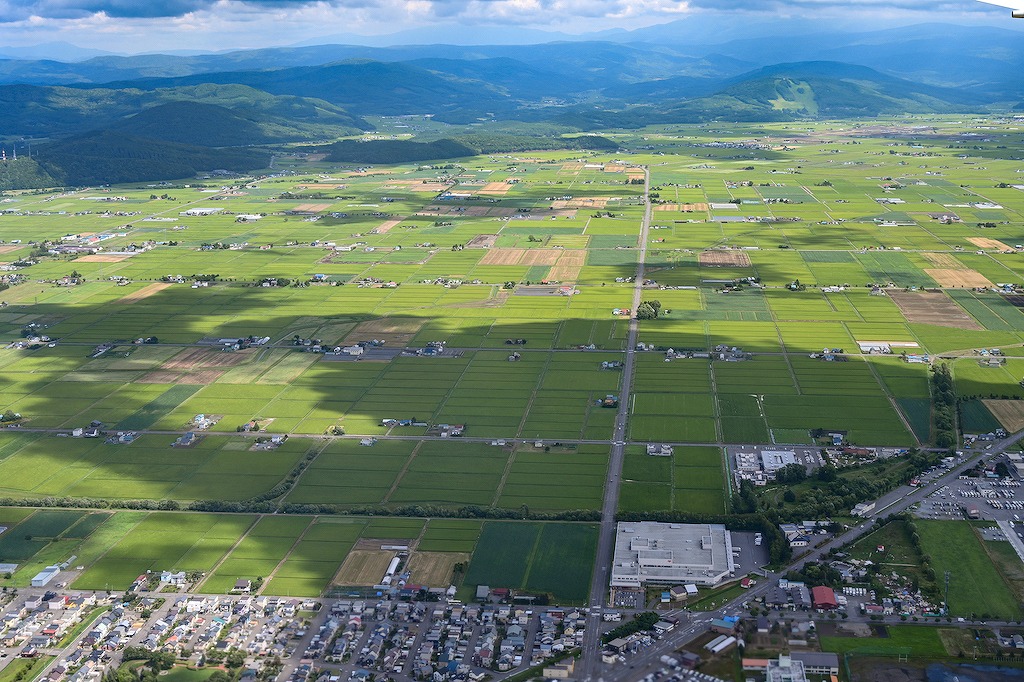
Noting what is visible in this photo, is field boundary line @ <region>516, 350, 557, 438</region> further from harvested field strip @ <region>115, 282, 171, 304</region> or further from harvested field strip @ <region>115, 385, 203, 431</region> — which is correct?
harvested field strip @ <region>115, 282, 171, 304</region>

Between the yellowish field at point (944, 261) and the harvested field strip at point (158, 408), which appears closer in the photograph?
the harvested field strip at point (158, 408)

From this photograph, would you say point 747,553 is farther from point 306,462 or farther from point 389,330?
point 389,330

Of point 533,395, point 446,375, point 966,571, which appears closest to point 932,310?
point 533,395

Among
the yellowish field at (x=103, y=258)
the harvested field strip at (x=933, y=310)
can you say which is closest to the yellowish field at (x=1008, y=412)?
the harvested field strip at (x=933, y=310)

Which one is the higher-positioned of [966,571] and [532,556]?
[966,571]

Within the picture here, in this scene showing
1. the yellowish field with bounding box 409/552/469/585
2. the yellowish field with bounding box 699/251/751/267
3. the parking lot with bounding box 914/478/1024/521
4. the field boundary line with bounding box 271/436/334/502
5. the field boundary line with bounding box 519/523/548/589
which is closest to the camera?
the field boundary line with bounding box 519/523/548/589

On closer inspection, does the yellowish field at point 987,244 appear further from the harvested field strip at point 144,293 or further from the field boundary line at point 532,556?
the harvested field strip at point 144,293

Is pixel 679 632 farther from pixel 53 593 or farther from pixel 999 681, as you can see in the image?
pixel 53 593

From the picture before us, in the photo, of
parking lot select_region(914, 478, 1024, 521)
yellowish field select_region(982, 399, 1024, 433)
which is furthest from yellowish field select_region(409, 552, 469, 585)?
yellowish field select_region(982, 399, 1024, 433)
